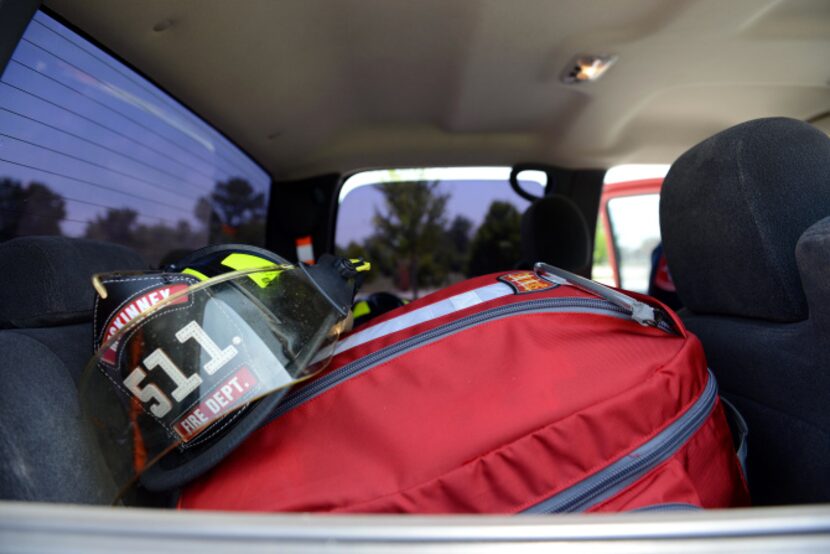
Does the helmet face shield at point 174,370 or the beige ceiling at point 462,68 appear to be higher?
the beige ceiling at point 462,68

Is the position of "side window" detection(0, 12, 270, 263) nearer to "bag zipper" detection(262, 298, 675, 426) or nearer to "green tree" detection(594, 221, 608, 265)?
"bag zipper" detection(262, 298, 675, 426)

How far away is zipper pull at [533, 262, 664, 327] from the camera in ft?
2.18

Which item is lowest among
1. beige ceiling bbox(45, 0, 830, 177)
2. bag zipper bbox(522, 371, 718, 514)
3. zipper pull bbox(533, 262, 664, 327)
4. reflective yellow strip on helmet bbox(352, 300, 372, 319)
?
reflective yellow strip on helmet bbox(352, 300, 372, 319)

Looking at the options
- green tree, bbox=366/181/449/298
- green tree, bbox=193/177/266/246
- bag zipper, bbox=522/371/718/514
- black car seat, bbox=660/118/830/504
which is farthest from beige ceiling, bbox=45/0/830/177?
bag zipper, bbox=522/371/718/514

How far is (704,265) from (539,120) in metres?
1.22

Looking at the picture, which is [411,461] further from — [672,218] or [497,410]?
[672,218]

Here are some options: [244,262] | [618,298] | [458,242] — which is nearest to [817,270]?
[618,298]

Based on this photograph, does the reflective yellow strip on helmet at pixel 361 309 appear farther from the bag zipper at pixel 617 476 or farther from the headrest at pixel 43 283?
the bag zipper at pixel 617 476

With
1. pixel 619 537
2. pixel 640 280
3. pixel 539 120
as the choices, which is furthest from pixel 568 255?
pixel 619 537

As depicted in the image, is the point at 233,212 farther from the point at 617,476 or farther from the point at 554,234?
the point at 617,476

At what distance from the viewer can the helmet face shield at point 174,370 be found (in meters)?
0.52

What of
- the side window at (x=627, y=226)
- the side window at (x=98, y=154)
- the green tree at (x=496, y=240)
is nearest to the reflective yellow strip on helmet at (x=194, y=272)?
the side window at (x=98, y=154)

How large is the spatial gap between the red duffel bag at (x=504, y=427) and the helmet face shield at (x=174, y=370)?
0.08m

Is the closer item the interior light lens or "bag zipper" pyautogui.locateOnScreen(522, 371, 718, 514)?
"bag zipper" pyautogui.locateOnScreen(522, 371, 718, 514)
